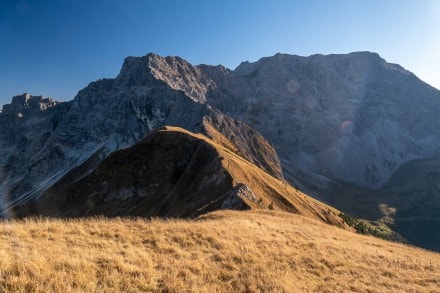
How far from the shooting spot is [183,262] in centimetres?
1677

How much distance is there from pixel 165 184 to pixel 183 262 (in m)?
71.9

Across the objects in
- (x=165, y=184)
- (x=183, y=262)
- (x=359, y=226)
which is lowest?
(x=359, y=226)

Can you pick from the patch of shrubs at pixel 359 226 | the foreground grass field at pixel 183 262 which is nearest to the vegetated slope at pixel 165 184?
the patch of shrubs at pixel 359 226

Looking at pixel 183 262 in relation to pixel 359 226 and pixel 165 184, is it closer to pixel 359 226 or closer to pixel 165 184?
pixel 165 184

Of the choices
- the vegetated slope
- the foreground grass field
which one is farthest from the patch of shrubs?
the foreground grass field

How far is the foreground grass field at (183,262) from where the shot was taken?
1300 cm

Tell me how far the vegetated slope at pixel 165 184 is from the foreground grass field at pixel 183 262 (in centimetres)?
4046

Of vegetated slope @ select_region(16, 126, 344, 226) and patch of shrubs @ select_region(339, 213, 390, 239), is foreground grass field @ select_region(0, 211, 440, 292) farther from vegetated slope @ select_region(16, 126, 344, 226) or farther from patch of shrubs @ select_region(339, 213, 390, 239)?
patch of shrubs @ select_region(339, 213, 390, 239)

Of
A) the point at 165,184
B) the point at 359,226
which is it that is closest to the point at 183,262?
the point at 165,184

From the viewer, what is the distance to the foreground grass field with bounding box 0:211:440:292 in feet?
42.7

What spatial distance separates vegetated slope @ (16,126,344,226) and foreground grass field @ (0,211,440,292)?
133 feet

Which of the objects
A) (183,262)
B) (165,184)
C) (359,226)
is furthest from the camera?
(359,226)

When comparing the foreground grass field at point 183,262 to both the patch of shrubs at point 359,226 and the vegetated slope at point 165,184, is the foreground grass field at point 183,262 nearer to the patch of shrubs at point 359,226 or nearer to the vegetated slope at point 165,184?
the vegetated slope at point 165,184

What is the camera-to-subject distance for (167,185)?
8731 cm
